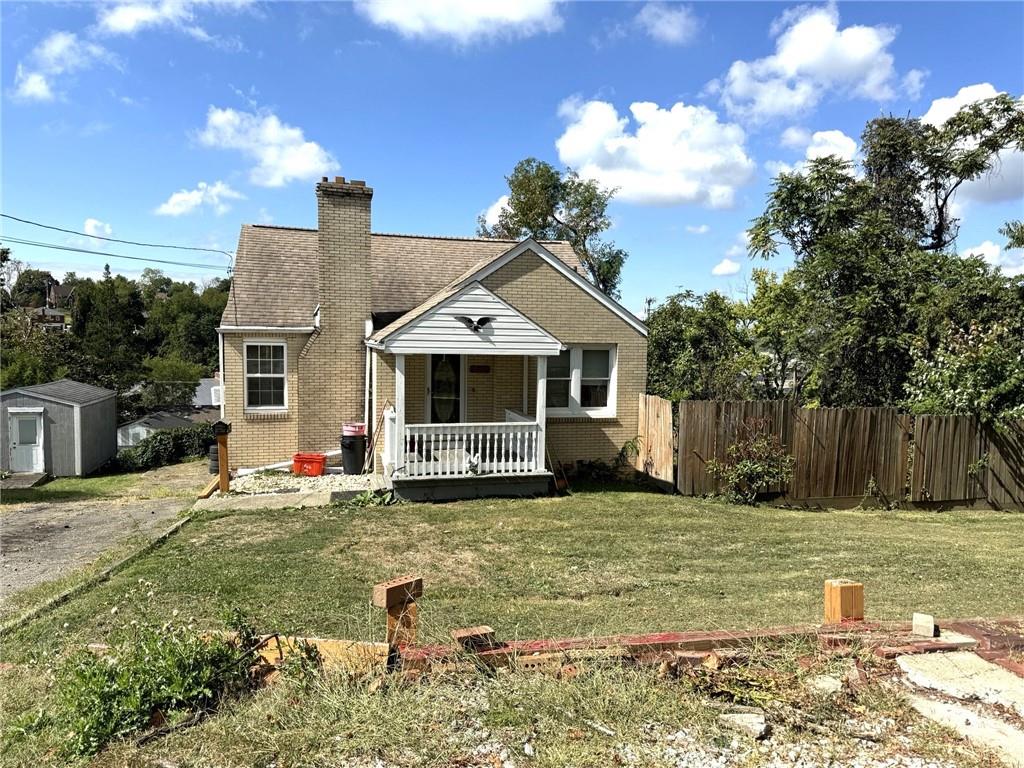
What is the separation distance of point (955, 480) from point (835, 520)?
384cm

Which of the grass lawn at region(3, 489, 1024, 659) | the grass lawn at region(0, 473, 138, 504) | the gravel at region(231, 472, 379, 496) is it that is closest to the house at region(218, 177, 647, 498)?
the gravel at region(231, 472, 379, 496)

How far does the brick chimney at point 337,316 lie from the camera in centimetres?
1396

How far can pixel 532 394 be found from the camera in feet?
47.3

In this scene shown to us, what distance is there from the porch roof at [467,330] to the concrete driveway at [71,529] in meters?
4.93

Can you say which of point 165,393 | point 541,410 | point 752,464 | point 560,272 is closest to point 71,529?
point 541,410

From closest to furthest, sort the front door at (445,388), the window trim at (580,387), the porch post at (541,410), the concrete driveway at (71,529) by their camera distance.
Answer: the concrete driveway at (71,529) < the porch post at (541,410) < the front door at (445,388) < the window trim at (580,387)

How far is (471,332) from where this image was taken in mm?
11898

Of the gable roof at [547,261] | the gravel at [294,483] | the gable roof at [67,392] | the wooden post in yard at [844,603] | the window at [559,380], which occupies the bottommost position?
the gravel at [294,483]

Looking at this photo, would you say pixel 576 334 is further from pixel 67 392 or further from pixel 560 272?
pixel 67 392

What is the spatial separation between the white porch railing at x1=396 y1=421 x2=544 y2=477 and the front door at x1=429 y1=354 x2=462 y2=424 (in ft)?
5.20

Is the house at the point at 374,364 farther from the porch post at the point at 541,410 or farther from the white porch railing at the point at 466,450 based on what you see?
the porch post at the point at 541,410

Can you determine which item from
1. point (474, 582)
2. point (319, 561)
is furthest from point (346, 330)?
point (474, 582)

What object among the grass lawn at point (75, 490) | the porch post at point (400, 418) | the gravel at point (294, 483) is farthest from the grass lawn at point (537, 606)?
the grass lawn at point (75, 490)

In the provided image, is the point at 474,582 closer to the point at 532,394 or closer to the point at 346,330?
the point at 532,394
